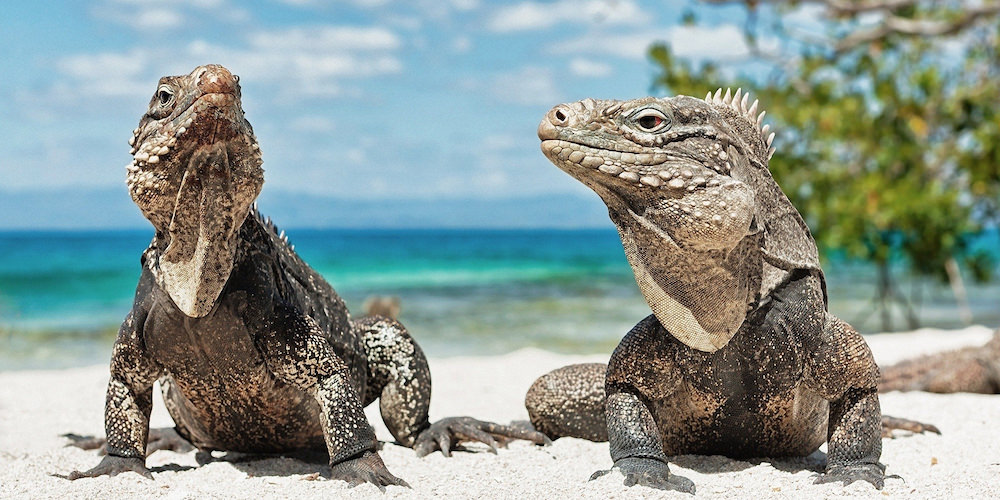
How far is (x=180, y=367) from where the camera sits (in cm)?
389

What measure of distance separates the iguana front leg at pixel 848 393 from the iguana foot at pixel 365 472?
5.68 ft

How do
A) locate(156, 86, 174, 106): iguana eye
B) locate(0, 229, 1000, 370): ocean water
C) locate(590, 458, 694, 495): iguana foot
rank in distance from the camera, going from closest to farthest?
1. locate(156, 86, 174, 106): iguana eye
2. locate(590, 458, 694, 495): iguana foot
3. locate(0, 229, 1000, 370): ocean water

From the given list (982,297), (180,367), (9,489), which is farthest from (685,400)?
(982,297)

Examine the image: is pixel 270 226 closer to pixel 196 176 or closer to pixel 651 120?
pixel 196 176

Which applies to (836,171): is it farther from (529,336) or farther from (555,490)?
(555,490)

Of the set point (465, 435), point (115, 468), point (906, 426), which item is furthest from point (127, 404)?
point (906, 426)

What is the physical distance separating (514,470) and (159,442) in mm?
2040

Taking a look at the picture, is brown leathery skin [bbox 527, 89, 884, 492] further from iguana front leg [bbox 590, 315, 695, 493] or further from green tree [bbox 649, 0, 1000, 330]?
green tree [bbox 649, 0, 1000, 330]

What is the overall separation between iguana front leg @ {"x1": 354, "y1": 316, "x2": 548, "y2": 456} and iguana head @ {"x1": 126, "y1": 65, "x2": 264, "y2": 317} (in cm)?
130

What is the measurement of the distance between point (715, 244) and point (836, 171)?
1059 cm

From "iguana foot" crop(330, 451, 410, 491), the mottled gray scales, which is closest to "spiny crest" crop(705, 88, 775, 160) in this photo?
the mottled gray scales

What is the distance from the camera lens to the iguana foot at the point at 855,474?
145 inches

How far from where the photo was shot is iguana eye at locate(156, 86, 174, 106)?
135 inches

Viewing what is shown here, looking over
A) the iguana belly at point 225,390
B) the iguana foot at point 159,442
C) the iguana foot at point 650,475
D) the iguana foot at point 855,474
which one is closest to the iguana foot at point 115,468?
the iguana belly at point 225,390
